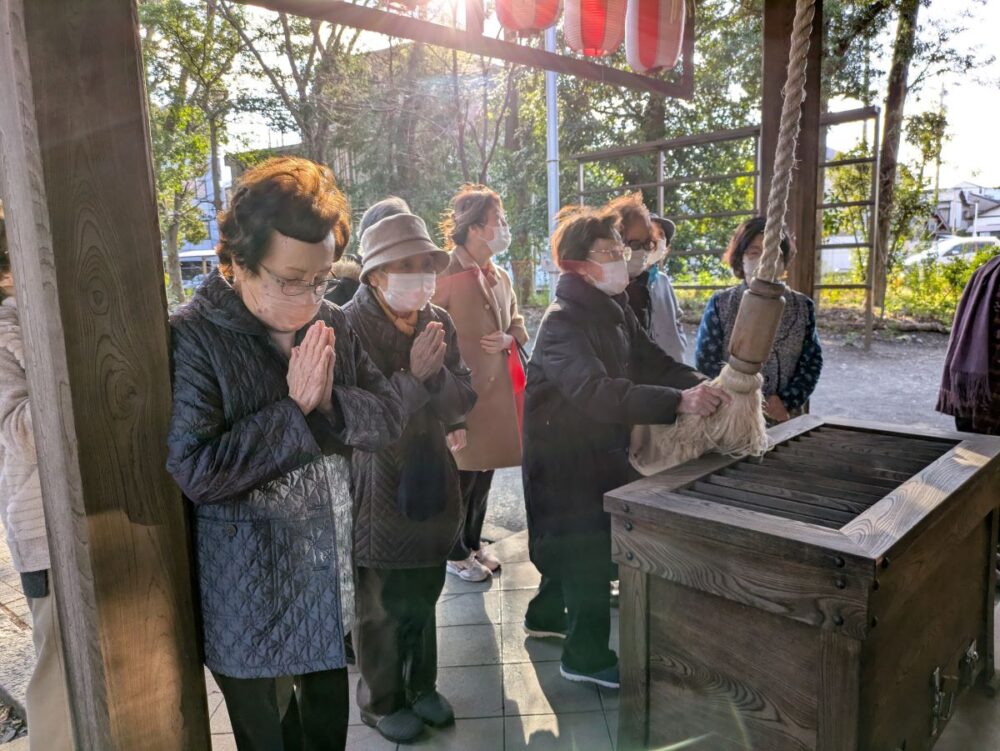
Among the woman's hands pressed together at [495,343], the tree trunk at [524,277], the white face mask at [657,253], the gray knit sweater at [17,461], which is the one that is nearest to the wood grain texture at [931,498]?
the white face mask at [657,253]

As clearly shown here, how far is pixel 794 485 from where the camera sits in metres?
1.88

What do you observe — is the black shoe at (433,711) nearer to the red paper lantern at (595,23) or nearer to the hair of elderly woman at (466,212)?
the hair of elderly woman at (466,212)

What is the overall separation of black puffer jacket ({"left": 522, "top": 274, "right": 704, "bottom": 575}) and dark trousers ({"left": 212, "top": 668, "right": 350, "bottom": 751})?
0.99m

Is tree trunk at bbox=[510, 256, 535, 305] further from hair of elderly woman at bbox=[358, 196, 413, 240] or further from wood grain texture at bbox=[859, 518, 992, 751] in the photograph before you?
wood grain texture at bbox=[859, 518, 992, 751]

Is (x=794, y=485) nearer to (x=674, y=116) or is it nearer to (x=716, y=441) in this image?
(x=716, y=441)

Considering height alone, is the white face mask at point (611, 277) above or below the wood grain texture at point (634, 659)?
above

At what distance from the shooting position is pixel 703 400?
6.52 feet

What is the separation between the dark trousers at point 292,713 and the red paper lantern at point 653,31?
3162 mm

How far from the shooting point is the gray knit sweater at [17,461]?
1.82 meters

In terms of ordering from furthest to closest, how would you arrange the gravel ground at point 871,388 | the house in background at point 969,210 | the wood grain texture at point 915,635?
1. the house in background at point 969,210
2. the gravel ground at point 871,388
3. the wood grain texture at point 915,635

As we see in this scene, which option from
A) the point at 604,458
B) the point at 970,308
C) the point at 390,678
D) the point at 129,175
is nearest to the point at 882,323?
the point at 970,308

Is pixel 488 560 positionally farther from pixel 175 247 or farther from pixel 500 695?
pixel 175 247

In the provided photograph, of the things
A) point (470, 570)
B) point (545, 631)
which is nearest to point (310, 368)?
point (545, 631)

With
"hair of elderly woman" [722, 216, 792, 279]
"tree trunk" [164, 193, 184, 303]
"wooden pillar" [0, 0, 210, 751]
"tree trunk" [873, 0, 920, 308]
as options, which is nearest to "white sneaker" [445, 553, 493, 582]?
"hair of elderly woman" [722, 216, 792, 279]
